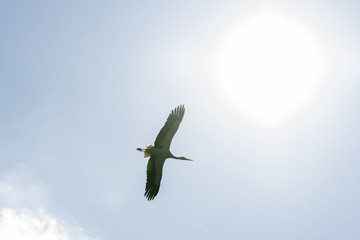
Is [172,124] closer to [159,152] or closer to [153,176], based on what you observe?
[159,152]

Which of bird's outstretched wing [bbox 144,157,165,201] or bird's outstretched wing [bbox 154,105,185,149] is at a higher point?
bird's outstretched wing [bbox 154,105,185,149]

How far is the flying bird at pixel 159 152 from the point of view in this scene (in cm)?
1920

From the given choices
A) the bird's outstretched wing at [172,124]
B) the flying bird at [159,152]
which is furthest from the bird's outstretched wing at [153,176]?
the bird's outstretched wing at [172,124]

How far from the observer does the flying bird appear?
1920 centimetres

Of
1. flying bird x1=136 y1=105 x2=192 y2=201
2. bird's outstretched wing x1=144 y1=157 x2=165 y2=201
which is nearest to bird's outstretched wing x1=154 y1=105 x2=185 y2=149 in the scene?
flying bird x1=136 y1=105 x2=192 y2=201

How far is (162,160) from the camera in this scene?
69.4 feet

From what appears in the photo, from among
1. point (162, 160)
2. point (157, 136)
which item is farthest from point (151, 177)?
point (157, 136)

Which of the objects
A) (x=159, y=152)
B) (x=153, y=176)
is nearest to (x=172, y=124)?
(x=159, y=152)

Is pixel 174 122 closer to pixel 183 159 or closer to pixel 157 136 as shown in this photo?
pixel 157 136

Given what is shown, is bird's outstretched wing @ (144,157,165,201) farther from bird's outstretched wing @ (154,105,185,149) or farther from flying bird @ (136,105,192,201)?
bird's outstretched wing @ (154,105,185,149)

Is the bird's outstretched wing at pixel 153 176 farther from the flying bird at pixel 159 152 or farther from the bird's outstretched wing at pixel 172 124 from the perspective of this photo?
the bird's outstretched wing at pixel 172 124

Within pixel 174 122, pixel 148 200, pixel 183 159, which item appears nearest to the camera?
pixel 174 122

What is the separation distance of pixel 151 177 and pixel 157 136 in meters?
3.25

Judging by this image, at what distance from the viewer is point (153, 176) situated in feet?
70.1
